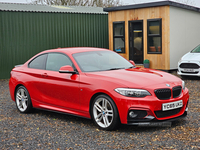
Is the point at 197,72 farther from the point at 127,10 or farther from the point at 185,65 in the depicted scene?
the point at 127,10

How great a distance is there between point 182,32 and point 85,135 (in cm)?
1223

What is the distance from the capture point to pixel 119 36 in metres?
17.6

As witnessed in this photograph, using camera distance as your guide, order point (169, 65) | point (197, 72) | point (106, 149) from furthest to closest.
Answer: point (169, 65) → point (197, 72) → point (106, 149)

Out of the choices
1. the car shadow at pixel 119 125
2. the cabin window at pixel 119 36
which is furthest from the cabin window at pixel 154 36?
the car shadow at pixel 119 125

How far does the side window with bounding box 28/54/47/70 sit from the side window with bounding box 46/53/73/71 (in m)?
0.16

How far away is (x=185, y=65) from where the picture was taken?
42.4 ft

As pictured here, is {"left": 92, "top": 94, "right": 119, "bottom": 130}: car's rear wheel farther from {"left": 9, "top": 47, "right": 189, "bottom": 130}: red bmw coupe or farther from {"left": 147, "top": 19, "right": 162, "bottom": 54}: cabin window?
{"left": 147, "top": 19, "right": 162, "bottom": 54}: cabin window

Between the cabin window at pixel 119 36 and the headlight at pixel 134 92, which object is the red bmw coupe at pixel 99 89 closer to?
the headlight at pixel 134 92

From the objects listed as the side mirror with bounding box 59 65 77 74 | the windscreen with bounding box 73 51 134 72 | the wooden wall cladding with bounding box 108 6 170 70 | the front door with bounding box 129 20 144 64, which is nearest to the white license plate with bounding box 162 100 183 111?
the windscreen with bounding box 73 51 134 72

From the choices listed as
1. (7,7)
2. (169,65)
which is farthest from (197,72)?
(7,7)

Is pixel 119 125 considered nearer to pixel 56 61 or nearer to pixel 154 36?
pixel 56 61

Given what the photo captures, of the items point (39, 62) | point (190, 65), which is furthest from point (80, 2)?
point (39, 62)

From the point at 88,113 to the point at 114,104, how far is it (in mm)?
736

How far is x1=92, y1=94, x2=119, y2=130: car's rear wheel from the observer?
5.59 m
